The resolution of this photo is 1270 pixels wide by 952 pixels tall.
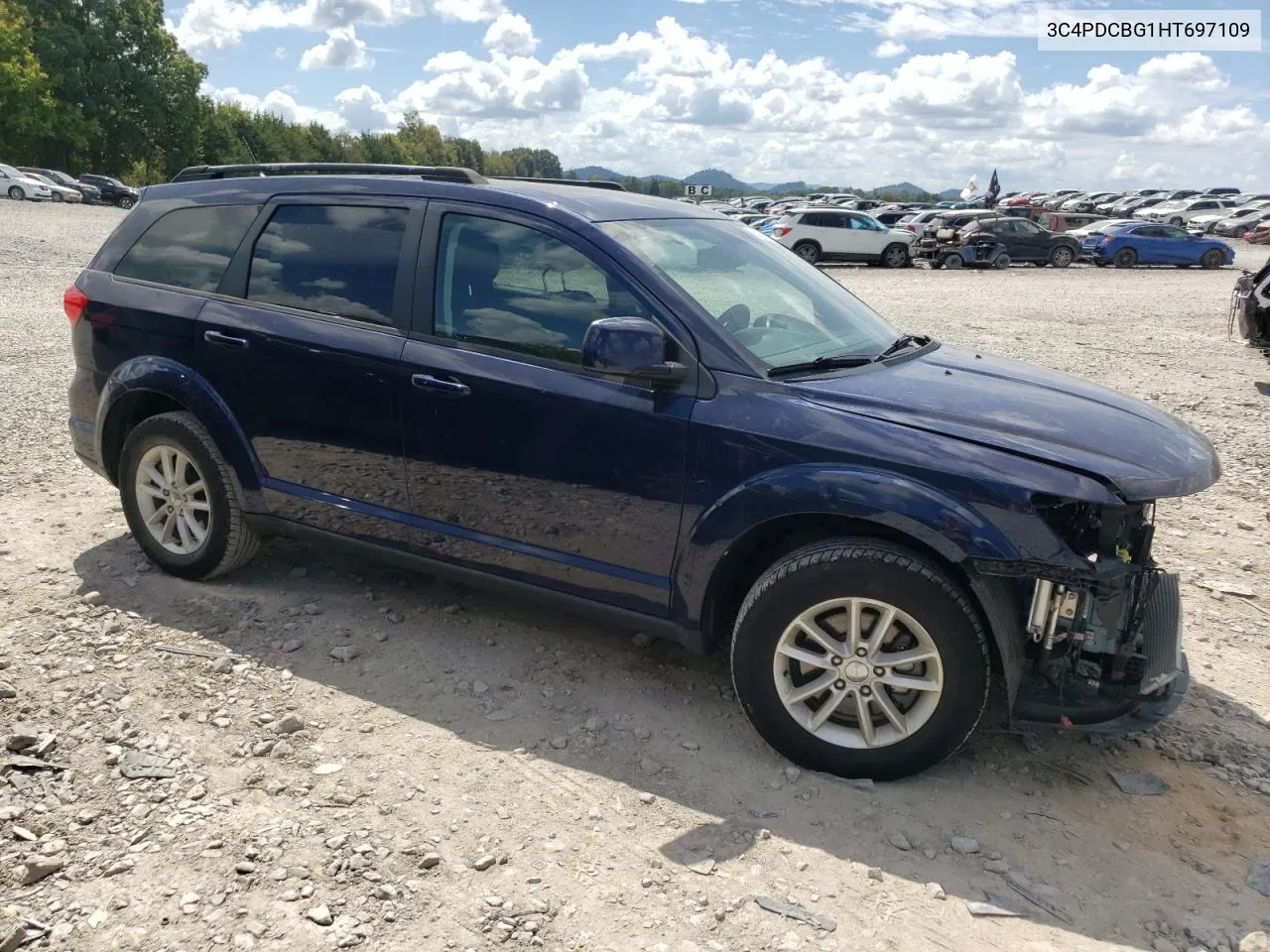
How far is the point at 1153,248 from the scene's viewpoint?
31.2m

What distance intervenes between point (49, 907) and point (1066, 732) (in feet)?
10.9

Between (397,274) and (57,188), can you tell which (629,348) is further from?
(57,188)

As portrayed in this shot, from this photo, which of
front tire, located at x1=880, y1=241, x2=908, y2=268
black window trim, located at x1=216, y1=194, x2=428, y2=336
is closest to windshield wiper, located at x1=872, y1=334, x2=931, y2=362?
black window trim, located at x1=216, y1=194, x2=428, y2=336

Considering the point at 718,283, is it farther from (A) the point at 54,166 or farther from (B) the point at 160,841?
(A) the point at 54,166

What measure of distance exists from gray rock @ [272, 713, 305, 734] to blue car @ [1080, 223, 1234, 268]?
106 feet

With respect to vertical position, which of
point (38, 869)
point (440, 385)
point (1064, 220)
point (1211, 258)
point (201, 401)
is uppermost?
point (1064, 220)

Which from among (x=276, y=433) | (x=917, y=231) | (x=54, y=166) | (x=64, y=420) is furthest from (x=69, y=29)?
(x=276, y=433)

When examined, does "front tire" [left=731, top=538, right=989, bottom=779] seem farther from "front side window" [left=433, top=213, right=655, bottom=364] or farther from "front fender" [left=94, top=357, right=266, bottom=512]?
"front fender" [left=94, top=357, right=266, bottom=512]

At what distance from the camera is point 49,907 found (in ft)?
8.94

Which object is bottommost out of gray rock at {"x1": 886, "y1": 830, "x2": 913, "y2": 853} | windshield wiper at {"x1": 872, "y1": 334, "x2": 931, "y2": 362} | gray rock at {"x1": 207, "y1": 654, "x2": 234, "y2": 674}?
gray rock at {"x1": 207, "y1": 654, "x2": 234, "y2": 674}

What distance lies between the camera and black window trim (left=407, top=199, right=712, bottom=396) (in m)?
3.51

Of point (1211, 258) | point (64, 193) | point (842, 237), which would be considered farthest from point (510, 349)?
point (64, 193)

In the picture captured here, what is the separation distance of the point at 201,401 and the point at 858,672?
Answer: 10.0ft

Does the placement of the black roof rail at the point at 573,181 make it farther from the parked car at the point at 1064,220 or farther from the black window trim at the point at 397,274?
the parked car at the point at 1064,220
